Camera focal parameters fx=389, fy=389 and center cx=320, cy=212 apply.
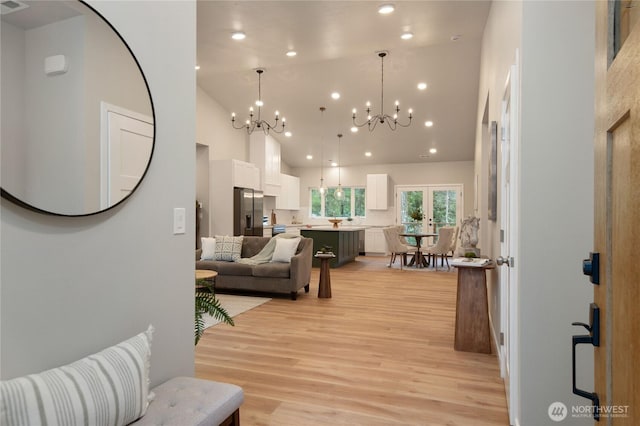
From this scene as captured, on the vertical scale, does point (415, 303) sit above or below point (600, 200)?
below

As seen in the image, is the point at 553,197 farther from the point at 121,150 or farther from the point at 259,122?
the point at 259,122

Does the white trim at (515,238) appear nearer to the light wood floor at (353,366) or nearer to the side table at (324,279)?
the light wood floor at (353,366)

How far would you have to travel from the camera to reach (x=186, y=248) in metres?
1.99

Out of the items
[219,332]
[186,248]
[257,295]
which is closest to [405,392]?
[186,248]

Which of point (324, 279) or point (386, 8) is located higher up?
point (386, 8)

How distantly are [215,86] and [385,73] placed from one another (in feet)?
11.4

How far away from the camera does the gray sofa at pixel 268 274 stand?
18.4ft

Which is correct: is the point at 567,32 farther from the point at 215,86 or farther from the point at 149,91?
the point at 215,86

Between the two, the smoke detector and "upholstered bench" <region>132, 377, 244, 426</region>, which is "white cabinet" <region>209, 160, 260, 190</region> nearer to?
"upholstered bench" <region>132, 377, 244, 426</region>

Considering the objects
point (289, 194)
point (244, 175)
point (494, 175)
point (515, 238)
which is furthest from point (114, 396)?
point (289, 194)

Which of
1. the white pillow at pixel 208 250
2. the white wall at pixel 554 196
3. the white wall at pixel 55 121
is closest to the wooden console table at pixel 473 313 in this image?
the white wall at pixel 554 196

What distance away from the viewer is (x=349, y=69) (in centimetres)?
718

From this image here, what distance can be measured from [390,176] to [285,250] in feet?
22.0

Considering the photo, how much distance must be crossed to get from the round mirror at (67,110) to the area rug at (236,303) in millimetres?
3215
